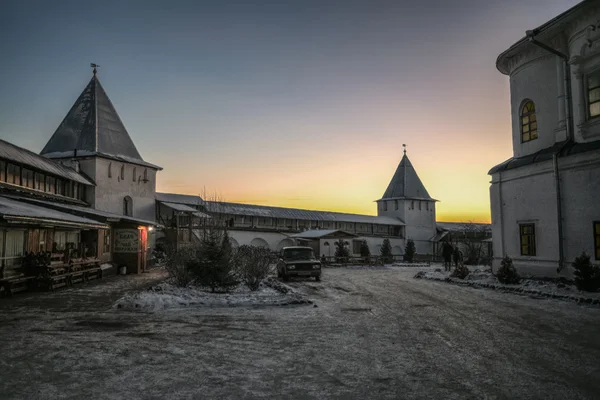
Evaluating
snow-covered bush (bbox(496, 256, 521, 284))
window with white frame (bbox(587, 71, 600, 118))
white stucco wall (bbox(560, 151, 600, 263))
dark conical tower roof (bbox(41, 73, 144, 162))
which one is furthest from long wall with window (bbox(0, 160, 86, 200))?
window with white frame (bbox(587, 71, 600, 118))

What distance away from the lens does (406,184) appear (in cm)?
6956

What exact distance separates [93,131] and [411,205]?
46.4m

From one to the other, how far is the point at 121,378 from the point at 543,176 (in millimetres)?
18189

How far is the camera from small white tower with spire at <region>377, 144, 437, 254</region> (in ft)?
224

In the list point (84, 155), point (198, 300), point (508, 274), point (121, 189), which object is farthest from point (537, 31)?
point (84, 155)

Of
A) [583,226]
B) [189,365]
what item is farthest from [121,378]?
[583,226]

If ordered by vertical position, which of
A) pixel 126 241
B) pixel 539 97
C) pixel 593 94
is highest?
pixel 539 97

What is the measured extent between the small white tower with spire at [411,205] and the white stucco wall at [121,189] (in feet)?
131

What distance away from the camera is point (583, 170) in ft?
56.5

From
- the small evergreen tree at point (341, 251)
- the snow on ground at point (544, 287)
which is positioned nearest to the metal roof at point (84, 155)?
the small evergreen tree at point (341, 251)

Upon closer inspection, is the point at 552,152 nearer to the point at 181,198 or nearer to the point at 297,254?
the point at 297,254

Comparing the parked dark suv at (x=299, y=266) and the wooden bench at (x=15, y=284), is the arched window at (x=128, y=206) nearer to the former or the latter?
the parked dark suv at (x=299, y=266)

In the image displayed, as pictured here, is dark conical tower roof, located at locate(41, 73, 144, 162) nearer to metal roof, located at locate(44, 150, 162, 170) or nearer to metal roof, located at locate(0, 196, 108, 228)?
metal roof, located at locate(44, 150, 162, 170)

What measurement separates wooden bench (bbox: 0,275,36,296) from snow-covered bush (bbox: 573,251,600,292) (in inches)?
733
